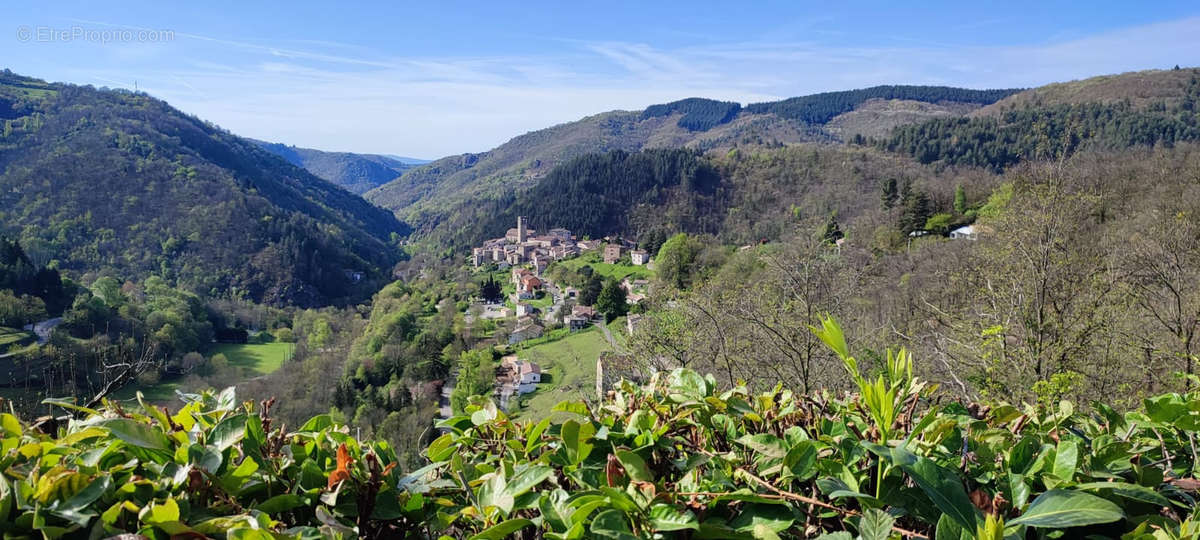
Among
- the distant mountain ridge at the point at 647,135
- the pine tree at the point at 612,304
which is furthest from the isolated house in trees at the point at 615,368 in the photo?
the distant mountain ridge at the point at 647,135

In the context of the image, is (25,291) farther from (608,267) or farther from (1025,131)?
(1025,131)

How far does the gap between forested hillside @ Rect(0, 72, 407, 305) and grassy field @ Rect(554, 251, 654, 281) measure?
24004mm

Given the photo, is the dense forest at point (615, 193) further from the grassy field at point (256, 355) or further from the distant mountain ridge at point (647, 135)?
the grassy field at point (256, 355)

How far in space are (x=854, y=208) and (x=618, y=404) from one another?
178 feet

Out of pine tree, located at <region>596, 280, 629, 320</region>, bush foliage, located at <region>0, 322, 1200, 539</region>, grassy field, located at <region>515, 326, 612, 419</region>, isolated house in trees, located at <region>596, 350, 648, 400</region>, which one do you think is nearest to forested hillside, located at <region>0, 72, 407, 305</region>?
grassy field, located at <region>515, 326, 612, 419</region>

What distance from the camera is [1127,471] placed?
97 centimetres

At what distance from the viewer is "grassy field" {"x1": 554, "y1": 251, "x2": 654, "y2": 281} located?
143 feet

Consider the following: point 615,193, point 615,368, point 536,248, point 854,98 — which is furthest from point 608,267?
point 854,98

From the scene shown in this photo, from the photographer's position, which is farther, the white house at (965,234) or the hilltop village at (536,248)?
the hilltop village at (536,248)

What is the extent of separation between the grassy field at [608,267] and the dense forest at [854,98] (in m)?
103

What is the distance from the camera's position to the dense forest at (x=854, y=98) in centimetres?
13150

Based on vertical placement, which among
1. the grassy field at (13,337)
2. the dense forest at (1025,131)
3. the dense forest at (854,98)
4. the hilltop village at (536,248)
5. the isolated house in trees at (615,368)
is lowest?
the grassy field at (13,337)

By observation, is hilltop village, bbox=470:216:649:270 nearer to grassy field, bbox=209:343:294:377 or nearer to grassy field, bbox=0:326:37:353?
grassy field, bbox=209:343:294:377

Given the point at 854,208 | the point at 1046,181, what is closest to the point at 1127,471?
the point at 1046,181
